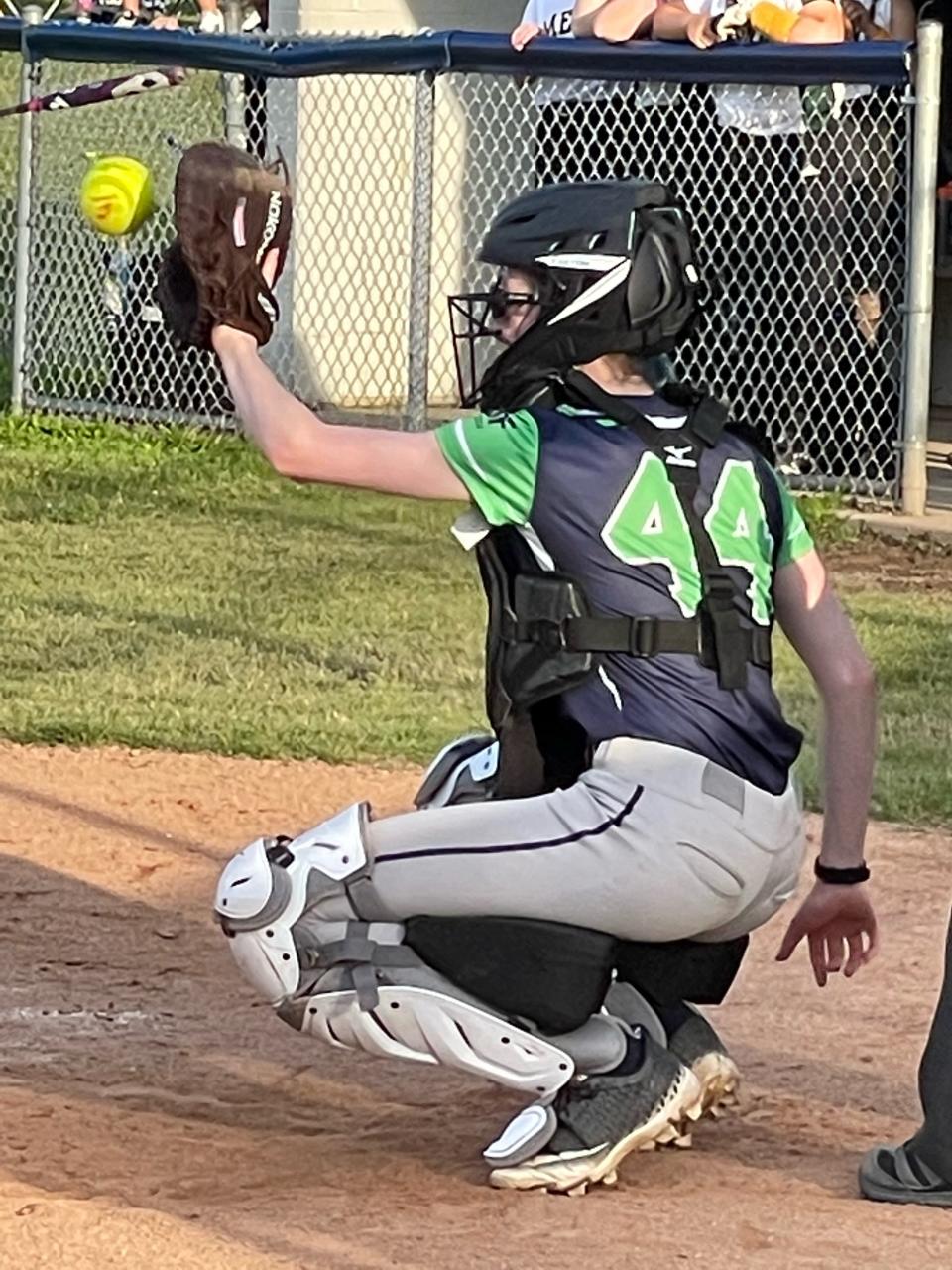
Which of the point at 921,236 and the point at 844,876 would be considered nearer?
the point at 844,876

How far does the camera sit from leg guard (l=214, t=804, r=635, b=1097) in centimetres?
402

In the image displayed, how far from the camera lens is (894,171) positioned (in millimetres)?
10438

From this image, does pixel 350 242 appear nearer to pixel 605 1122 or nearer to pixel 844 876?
pixel 844 876

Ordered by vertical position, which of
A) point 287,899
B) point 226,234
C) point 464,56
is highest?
point 464,56

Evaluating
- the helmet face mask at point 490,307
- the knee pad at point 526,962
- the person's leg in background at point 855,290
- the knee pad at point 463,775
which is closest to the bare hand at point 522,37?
the person's leg in background at point 855,290

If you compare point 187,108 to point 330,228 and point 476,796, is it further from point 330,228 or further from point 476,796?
point 476,796

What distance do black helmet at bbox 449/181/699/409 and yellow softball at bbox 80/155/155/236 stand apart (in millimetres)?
2134

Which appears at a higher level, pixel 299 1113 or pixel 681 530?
pixel 681 530

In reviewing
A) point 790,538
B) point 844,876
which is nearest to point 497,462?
point 790,538

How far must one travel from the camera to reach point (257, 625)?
→ 8789 millimetres

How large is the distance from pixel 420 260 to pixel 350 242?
1592mm

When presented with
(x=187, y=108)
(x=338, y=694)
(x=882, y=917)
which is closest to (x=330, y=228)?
(x=187, y=108)

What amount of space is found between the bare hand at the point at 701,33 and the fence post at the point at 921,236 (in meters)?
0.84

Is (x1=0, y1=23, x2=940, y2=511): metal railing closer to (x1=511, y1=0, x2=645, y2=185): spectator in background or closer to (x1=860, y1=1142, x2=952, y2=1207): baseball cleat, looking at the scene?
(x1=511, y1=0, x2=645, y2=185): spectator in background
